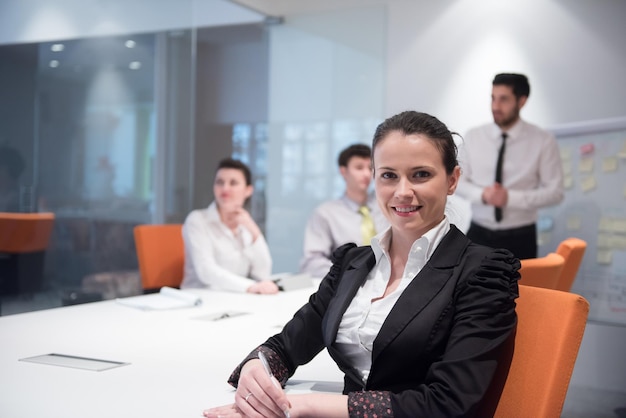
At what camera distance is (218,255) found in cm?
397

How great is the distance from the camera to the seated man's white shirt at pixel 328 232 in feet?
14.2

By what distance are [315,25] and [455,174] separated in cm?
492

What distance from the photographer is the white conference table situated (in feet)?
5.20

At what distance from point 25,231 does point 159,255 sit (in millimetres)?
903

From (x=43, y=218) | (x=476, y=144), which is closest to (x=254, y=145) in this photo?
(x=476, y=144)

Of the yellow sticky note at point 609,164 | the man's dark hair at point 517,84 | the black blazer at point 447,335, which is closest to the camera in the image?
the black blazer at point 447,335

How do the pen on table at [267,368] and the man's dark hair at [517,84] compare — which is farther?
the man's dark hair at [517,84]

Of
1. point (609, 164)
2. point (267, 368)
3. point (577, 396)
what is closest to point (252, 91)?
point (609, 164)

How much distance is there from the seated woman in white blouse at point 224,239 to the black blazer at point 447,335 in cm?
212

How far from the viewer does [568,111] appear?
5.23 m

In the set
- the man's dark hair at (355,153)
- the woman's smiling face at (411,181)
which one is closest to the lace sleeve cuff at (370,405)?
the woman's smiling face at (411,181)

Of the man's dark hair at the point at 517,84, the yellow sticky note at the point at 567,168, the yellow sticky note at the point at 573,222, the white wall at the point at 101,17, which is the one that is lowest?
the yellow sticky note at the point at 573,222

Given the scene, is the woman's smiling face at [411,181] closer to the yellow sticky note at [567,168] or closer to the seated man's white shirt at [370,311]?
the seated man's white shirt at [370,311]

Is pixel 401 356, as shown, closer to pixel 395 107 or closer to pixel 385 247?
pixel 385 247
